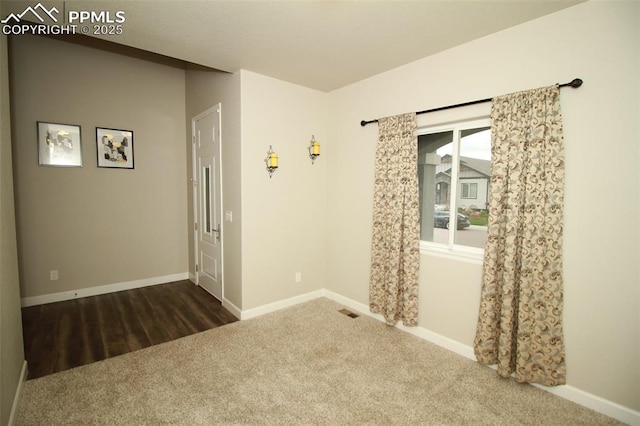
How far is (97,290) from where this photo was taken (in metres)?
4.05

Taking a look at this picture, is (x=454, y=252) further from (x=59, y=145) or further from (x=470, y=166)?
(x=59, y=145)

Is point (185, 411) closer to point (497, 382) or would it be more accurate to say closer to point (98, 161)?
point (497, 382)

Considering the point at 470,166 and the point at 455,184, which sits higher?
the point at 470,166

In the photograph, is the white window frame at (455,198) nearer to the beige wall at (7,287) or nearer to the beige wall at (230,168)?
the beige wall at (230,168)

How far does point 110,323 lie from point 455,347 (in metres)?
3.49

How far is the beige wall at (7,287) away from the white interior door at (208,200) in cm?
185

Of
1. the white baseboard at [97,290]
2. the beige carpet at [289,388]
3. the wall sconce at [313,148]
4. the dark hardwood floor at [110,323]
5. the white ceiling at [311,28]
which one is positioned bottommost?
the beige carpet at [289,388]

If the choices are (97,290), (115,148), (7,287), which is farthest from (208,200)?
(7,287)

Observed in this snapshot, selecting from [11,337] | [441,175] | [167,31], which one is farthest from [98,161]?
[441,175]

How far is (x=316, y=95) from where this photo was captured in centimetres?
393

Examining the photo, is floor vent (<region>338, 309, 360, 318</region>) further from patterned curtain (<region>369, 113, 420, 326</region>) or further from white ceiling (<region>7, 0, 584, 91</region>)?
white ceiling (<region>7, 0, 584, 91</region>)

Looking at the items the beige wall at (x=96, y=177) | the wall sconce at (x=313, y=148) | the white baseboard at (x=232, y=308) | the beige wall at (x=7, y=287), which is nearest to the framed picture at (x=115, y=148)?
the beige wall at (x=96, y=177)

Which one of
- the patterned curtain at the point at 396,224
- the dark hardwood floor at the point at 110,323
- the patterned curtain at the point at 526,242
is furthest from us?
the patterned curtain at the point at 396,224

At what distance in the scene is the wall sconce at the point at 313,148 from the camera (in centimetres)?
378
